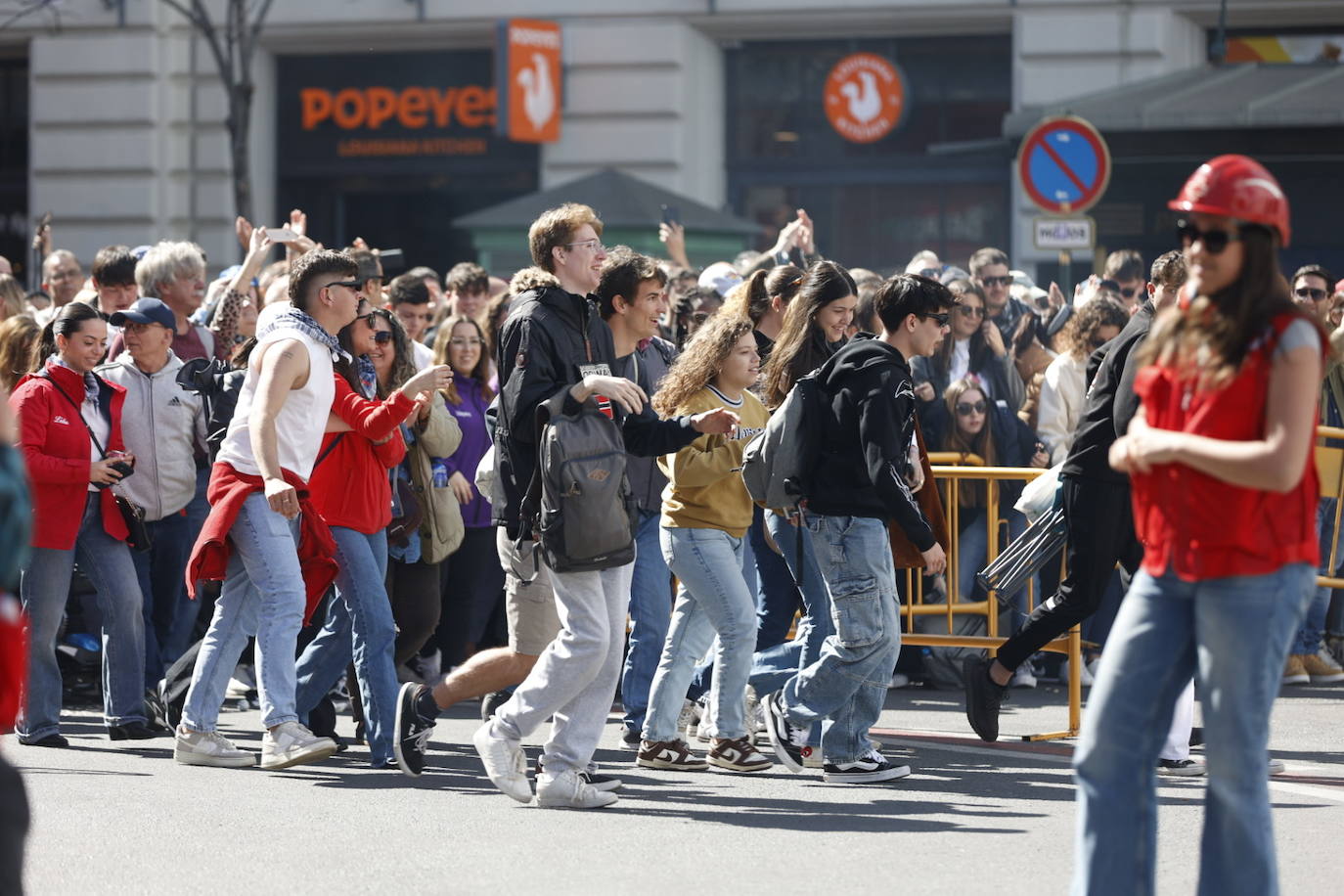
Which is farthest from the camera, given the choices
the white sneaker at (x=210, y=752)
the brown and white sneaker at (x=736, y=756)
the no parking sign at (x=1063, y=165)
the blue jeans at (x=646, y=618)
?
the no parking sign at (x=1063, y=165)

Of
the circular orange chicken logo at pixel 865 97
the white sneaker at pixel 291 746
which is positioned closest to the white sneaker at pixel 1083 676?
the white sneaker at pixel 291 746

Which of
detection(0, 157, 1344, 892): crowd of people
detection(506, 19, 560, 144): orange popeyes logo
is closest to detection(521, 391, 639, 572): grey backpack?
detection(0, 157, 1344, 892): crowd of people

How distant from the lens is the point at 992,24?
21328 millimetres

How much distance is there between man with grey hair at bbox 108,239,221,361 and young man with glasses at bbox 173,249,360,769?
2361 mm

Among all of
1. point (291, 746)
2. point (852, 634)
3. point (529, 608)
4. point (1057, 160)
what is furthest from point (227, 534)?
point (1057, 160)

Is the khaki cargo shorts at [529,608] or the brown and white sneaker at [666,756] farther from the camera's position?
the brown and white sneaker at [666,756]

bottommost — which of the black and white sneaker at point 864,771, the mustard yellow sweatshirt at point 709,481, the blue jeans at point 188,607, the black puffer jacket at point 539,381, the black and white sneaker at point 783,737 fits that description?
the black and white sneaker at point 864,771

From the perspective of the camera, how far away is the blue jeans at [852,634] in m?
7.53

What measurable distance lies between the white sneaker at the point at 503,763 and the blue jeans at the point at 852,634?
1167 millimetres

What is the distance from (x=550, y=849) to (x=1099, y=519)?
8.52ft

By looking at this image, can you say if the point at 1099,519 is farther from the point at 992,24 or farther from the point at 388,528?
the point at 992,24

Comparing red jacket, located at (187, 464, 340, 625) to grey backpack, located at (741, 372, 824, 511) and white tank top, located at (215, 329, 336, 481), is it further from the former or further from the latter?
grey backpack, located at (741, 372, 824, 511)

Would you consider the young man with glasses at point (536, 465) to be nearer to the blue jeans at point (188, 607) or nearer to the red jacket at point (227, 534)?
the red jacket at point (227, 534)

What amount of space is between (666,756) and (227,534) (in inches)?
72.5
